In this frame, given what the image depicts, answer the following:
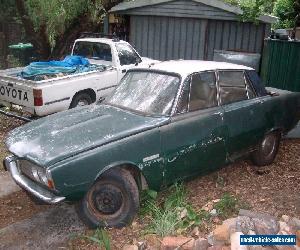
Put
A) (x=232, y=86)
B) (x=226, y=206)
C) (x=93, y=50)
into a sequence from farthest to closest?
(x=93, y=50) → (x=232, y=86) → (x=226, y=206)

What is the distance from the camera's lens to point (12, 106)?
28.0ft

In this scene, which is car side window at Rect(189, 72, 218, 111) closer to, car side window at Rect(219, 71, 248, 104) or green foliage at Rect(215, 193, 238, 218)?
car side window at Rect(219, 71, 248, 104)

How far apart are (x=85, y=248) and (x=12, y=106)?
4.84m

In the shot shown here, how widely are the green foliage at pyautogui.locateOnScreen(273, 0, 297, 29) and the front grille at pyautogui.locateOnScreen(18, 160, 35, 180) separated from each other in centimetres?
1483

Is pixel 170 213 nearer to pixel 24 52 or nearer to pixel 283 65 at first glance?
pixel 283 65

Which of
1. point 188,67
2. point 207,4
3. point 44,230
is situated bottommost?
point 44,230

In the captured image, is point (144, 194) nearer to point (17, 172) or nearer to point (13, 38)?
point (17, 172)

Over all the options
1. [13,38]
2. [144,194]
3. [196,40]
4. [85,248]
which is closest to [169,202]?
[144,194]

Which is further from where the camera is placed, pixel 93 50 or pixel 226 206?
pixel 93 50

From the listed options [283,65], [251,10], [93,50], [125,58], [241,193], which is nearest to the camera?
[241,193]

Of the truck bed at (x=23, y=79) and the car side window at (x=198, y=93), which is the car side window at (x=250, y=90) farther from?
the truck bed at (x=23, y=79)

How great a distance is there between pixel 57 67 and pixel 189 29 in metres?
5.68

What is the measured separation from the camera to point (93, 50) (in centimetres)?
1066

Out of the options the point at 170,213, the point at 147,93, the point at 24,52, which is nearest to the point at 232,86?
the point at 147,93
